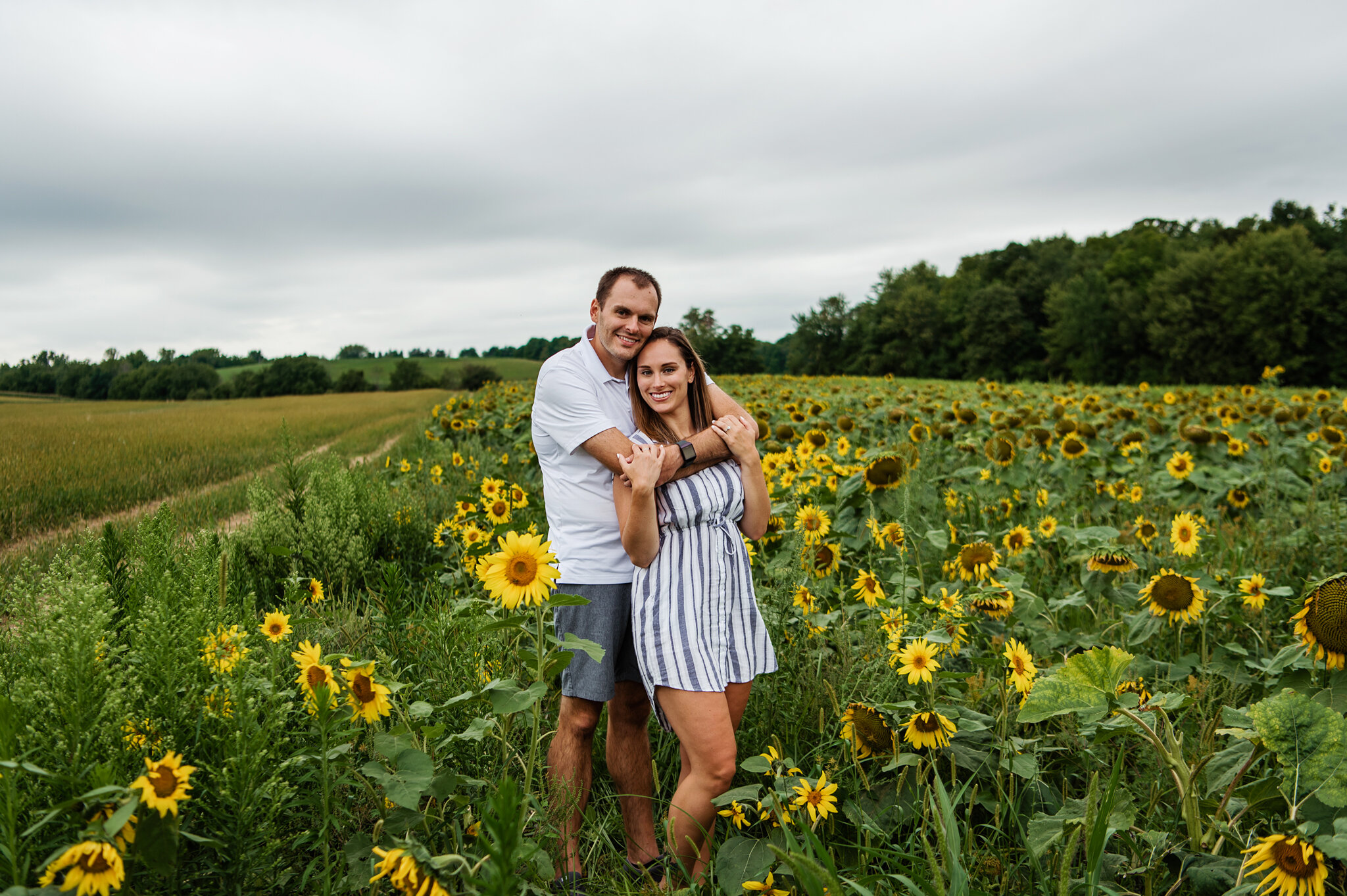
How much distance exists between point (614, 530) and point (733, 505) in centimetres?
42

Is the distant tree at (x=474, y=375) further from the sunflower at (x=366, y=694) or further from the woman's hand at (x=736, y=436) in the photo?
the sunflower at (x=366, y=694)

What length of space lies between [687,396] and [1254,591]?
238 cm

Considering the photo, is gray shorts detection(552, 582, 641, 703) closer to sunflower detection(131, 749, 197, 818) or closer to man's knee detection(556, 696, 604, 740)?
man's knee detection(556, 696, 604, 740)

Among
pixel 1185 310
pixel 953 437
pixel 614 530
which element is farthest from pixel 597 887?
pixel 1185 310

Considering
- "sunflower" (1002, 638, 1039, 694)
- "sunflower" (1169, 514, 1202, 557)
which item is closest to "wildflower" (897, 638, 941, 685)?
"sunflower" (1002, 638, 1039, 694)

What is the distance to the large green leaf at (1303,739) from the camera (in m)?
1.66

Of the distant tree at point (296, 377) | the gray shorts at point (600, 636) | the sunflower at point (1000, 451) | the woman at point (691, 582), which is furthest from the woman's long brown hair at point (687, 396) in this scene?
the distant tree at point (296, 377)

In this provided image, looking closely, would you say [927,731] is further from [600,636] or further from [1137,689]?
[600,636]

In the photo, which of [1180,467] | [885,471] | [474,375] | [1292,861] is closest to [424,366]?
[474,375]

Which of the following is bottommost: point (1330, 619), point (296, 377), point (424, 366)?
point (1330, 619)

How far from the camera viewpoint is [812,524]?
3.48 meters

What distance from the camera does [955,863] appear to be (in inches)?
64.1

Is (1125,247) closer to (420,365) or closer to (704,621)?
(420,365)

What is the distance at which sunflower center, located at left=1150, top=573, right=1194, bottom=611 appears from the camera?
2.89 metres
